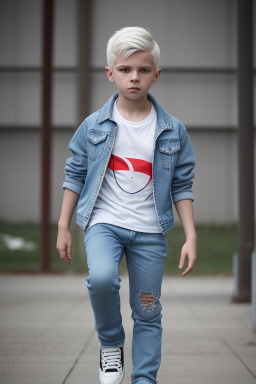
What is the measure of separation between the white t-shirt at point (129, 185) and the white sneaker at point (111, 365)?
587mm

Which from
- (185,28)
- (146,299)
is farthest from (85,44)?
(146,299)

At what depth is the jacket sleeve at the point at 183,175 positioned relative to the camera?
3.51 m

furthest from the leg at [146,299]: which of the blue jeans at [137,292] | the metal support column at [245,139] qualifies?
the metal support column at [245,139]

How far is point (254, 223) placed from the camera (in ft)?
26.3

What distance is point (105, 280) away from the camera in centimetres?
316

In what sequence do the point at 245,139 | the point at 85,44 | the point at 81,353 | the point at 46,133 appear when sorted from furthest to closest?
the point at 85,44 < the point at 46,133 < the point at 245,139 < the point at 81,353

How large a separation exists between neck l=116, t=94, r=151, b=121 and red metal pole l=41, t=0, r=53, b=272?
8996mm

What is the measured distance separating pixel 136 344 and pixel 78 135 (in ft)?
3.39

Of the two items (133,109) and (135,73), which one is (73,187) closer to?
(133,109)

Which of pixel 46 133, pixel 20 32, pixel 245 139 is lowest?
pixel 245 139

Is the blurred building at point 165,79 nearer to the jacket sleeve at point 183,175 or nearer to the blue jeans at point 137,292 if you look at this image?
the jacket sleeve at point 183,175

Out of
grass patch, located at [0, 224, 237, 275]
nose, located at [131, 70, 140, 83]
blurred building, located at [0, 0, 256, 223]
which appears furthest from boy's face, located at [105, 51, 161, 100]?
blurred building, located at [0, 0, 256, 223]

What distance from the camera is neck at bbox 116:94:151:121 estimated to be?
3.45m

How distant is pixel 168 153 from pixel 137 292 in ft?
2.18
